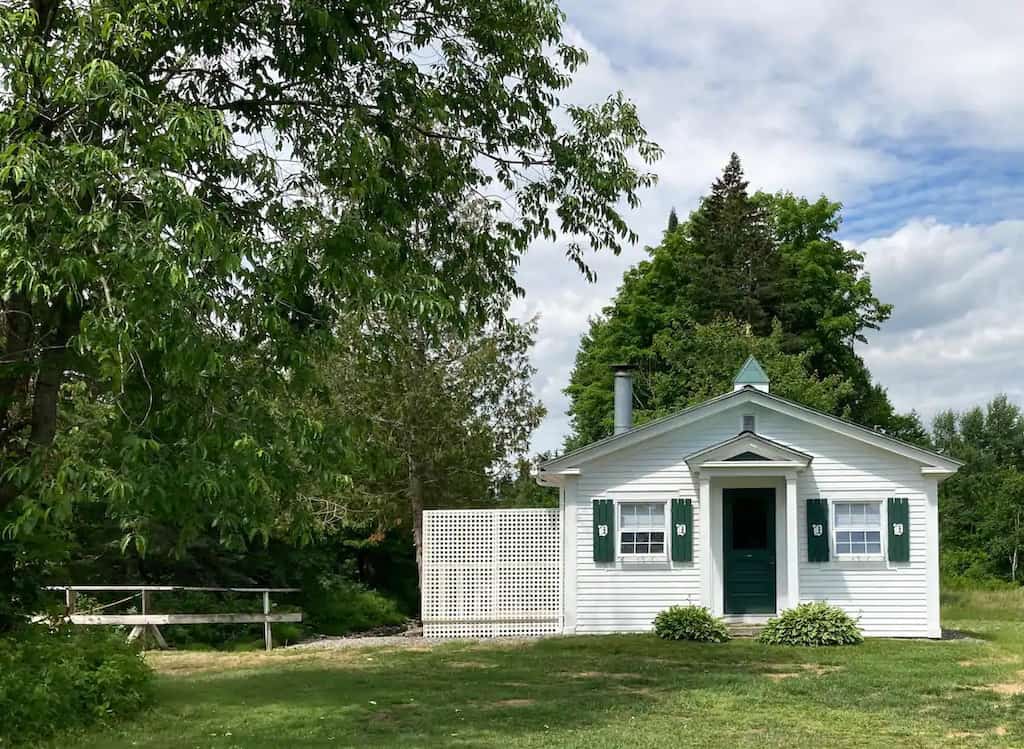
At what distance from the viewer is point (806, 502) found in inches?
706

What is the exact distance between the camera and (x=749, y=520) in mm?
18391

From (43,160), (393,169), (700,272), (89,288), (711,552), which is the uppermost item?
Answer: (700,272)

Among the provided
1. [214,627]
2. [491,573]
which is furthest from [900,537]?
[214,627]

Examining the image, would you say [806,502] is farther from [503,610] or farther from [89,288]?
[89,288]

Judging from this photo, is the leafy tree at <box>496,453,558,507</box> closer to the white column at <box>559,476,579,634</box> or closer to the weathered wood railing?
the white column at <box>559,476,579,634</box>

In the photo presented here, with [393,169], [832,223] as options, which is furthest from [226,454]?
[832,223]

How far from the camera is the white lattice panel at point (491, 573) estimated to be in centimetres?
1848

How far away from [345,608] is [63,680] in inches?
568

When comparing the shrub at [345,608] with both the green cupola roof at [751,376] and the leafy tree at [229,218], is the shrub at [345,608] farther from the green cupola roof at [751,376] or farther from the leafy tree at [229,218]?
the leafy tree at [229,218]

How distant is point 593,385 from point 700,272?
576 centimetres

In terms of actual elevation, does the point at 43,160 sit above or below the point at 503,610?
above

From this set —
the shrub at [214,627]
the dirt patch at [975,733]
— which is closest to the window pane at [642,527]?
the shrub at [214,627]

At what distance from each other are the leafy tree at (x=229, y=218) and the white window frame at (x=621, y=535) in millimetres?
7018

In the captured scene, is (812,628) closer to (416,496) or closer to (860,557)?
(860,557)
